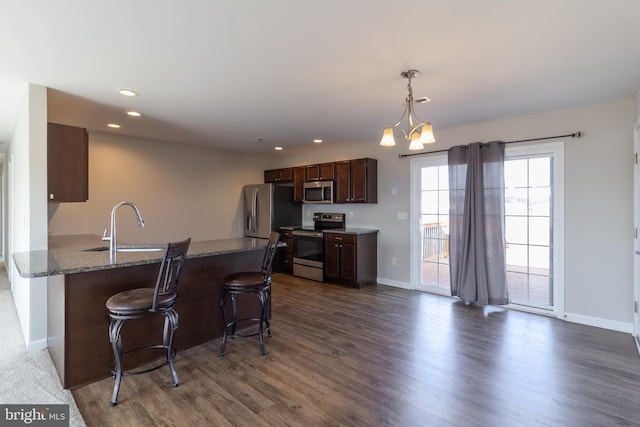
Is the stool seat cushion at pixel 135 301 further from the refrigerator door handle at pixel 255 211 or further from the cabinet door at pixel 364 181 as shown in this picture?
the refrigerator door handle at pixel 255 211

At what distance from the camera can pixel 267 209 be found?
6285 mm

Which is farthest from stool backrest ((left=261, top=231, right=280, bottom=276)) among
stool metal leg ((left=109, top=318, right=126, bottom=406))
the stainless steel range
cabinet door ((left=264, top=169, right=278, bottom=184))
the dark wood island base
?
cabinet door ((left=264, top=169, right=278, bottom=184))

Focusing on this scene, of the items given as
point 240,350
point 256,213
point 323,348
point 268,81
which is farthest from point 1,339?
point 256,213

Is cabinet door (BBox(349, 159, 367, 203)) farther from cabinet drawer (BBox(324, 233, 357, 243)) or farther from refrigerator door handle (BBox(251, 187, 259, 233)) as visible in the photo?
refrigerator door handle (BBox(251, 187, 259, 233))

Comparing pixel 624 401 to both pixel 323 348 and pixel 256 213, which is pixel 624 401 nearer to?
pixel 323 348

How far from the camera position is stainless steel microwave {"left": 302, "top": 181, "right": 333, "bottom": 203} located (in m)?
5.89

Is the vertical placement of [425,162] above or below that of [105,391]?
above

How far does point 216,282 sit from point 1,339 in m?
2.14

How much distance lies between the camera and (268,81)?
288cm

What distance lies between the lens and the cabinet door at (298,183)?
251 inches

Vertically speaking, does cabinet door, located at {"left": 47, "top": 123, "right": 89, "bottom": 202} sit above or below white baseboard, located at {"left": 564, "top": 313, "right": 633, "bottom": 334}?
above

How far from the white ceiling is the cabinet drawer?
202cm
